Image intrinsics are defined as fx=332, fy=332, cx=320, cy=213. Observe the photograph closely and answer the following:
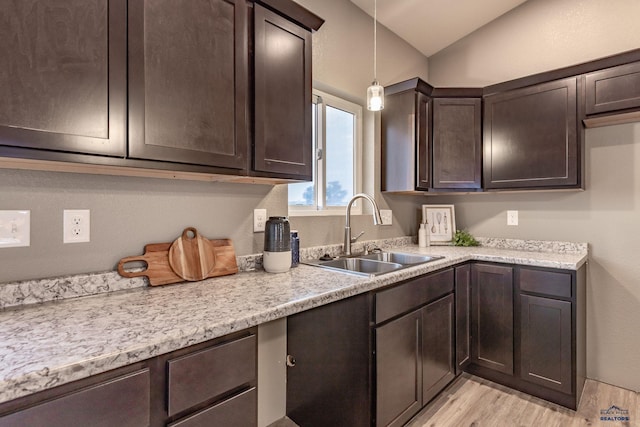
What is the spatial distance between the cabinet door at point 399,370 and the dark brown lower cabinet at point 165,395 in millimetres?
685

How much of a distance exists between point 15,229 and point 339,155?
1.84 meters

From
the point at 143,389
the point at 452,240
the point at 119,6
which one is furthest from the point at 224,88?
the point at 452,240

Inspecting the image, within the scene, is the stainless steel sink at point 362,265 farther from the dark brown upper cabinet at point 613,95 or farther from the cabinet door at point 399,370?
the dark brown upper cabinet at point 613,95

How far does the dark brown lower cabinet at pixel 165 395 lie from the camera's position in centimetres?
68

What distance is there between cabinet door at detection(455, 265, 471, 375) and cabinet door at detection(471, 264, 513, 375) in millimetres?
39

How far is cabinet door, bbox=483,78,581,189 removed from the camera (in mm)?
2176

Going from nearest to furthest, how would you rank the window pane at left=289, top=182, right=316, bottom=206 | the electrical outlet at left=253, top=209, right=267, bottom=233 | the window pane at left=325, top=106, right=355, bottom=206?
the electrical outlet at left=253, top=209, right=267, bottom=233
the window pane at left=289, top=182, right=316, bottom=206
the window pane at left=325, top=106, right=355, bottom=206

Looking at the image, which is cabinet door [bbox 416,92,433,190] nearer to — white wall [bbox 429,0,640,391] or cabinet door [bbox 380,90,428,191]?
cabinet door [bbox 380,90,428,191]

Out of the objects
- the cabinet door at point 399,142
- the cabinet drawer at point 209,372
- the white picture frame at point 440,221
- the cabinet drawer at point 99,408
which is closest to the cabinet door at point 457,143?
the cabinet door at point 399,142

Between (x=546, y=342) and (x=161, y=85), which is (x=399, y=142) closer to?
(x=546, y=342)

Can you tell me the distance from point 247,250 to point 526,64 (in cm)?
257

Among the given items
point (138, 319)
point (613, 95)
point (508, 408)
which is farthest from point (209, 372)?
point (613, 95)

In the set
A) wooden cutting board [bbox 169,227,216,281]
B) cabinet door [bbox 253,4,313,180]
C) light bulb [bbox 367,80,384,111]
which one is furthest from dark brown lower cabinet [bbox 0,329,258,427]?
light bulb [bbox 367,80,384,111]

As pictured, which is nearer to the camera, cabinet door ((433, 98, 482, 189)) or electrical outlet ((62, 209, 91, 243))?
electrical outlet ((62, 209, 91, 243))
